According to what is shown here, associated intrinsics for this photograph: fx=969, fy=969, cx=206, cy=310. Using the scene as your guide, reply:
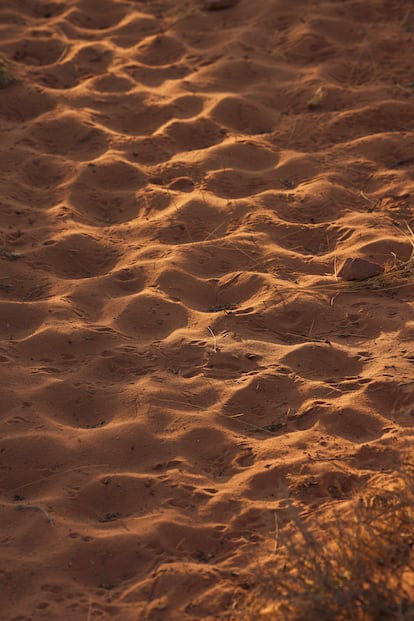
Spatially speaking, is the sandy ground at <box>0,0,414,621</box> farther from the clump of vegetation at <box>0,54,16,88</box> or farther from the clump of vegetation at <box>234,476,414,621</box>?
the clump of vegetation at <box>234,476,414,621</box>

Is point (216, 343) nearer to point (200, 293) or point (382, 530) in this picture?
point (200, 293)

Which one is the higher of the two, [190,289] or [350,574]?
[350,574]

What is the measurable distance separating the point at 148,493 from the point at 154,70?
3.16 meters

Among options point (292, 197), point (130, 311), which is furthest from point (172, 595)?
point (292, 197)

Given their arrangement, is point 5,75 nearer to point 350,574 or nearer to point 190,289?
point 190,289

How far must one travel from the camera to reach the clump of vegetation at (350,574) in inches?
85.5

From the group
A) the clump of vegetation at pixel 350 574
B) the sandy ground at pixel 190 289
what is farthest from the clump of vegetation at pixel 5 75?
A: the clump of vegetation at pixel 350 574

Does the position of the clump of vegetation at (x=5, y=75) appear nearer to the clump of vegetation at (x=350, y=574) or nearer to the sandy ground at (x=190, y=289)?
the sandy ground at (x=190, y=289)

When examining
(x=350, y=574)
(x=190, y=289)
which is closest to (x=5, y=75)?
(x=190, y=289)

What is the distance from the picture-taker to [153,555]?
2.68 metres

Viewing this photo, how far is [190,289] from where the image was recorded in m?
3.86

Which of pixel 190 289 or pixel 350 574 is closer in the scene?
pixel 350 574

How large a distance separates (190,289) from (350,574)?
1.82 metres

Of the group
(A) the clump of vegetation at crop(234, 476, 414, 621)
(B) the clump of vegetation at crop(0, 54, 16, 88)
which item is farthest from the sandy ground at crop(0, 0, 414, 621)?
(A) the clump of vegetation at crop(234, 476, 414, 621)
